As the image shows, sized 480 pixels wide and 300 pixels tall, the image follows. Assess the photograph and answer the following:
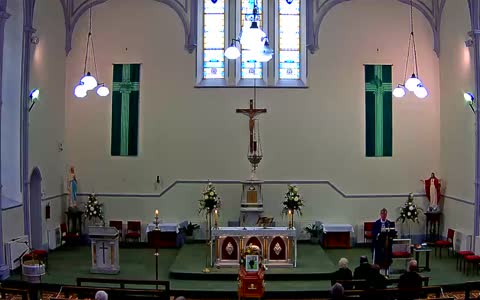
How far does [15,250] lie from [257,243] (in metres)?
6.19

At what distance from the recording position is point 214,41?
21.1m

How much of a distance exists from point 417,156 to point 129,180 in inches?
375

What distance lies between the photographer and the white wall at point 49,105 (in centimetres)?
1828

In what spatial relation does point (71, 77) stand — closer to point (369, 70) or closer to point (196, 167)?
point (196, 167)

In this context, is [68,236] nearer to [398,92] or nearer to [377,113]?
[377,113]

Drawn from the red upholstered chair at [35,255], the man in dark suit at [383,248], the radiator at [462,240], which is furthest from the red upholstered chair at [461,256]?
the red upholstered chair at [35,255]

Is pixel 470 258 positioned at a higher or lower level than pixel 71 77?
lower

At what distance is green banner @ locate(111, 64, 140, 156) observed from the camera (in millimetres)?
20891

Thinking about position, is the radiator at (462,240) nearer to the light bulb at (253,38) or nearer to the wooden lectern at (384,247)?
the wooden lectern at (384,247)

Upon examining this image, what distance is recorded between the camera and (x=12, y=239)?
16.3 metres

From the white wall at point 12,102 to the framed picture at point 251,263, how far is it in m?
7.21

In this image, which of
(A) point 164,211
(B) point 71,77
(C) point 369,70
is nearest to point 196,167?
(A) point 164,211

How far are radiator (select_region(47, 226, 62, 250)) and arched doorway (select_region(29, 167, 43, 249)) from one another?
0.70m

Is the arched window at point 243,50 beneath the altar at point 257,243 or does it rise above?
above
